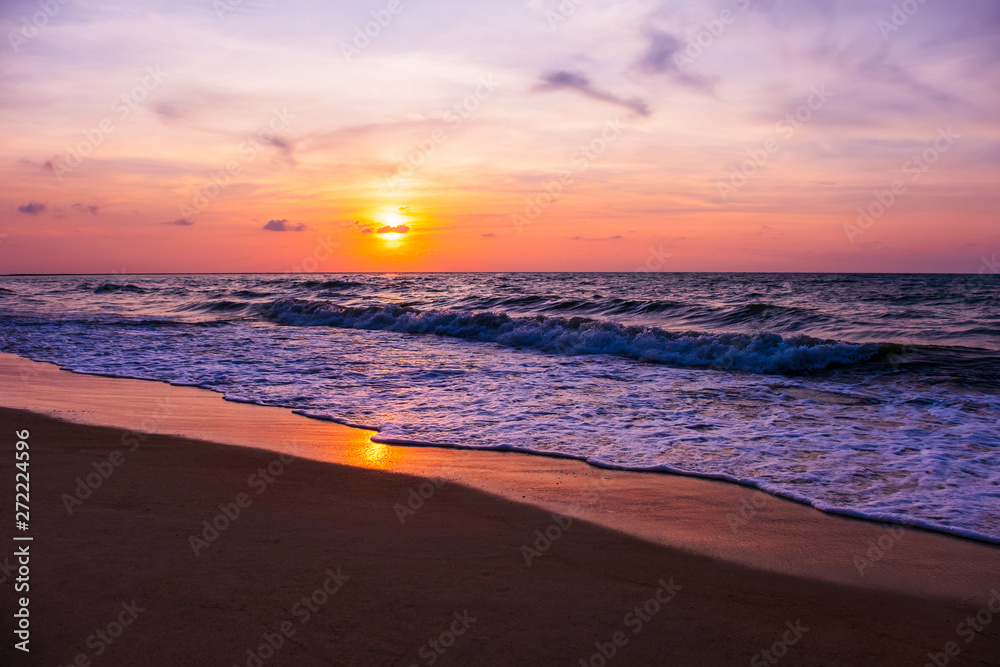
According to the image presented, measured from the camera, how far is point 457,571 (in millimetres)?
3580

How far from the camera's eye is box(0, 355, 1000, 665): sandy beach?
2.86 meters

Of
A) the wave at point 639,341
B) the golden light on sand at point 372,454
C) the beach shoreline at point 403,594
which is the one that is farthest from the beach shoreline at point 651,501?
the wave at point 639,341

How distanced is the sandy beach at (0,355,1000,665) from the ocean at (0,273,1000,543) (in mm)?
915

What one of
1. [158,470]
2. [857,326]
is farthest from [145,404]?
[857,326]

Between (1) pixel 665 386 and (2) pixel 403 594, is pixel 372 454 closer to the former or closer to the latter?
(2) pixel 403 594

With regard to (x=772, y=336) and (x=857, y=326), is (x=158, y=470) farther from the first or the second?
(x=857, y=326)

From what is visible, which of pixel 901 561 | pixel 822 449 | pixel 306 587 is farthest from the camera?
pixel 822 449

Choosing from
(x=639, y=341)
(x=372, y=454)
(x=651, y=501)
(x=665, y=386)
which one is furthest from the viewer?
(x=639, y=341)

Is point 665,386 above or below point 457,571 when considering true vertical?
below

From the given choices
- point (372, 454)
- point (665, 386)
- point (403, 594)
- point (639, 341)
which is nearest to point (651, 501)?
point (403, 594)

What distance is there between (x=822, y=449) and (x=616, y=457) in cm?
234

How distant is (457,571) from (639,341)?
40.9 feet

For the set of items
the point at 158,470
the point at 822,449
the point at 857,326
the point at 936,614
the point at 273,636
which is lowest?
the point at 857,326

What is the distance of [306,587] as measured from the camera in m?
3.27
